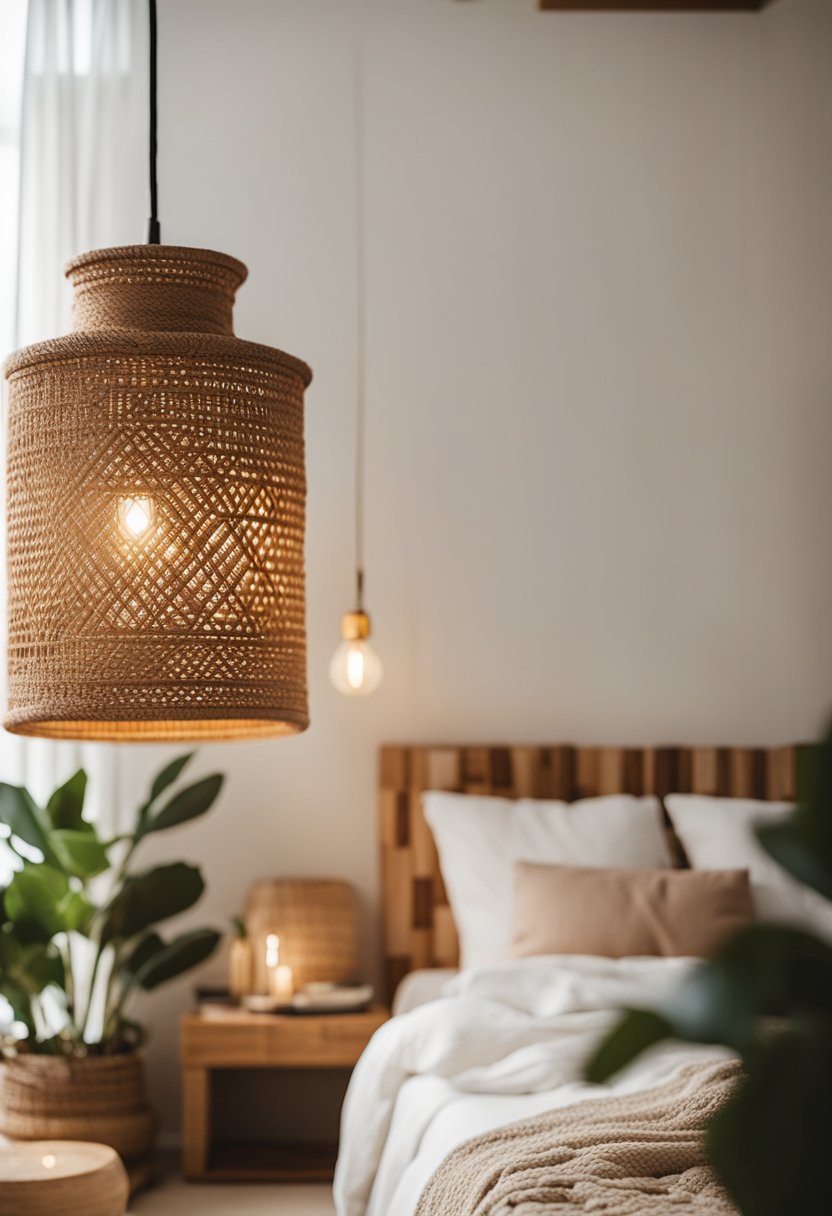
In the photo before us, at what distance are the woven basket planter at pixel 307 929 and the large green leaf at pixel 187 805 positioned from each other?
1.27 ft

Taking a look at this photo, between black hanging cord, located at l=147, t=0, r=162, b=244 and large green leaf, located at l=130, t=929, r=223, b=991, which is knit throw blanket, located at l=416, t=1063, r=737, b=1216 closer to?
black hanging cord, located at l=147, t=0, r=162, b=244

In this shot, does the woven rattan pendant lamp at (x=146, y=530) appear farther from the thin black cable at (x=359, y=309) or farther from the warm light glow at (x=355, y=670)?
the thin black cable at (x=359, y=309)

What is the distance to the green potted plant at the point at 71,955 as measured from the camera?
3.25 meters

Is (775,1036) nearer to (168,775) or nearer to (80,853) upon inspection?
(80,853)

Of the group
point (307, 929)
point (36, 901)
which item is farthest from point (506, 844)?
point (36, 901)

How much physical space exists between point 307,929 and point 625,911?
918 mm

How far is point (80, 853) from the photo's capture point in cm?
322

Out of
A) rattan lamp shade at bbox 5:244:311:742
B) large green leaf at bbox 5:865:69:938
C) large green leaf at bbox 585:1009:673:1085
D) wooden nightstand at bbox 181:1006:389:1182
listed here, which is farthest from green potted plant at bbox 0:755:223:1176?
large green leaf at bbox 585:1009:673:1085

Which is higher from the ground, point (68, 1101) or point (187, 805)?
point (187, 805)

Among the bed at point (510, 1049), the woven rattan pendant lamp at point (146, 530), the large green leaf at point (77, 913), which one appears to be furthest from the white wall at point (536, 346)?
the woven rattan pendant lamp at point (146, 530)

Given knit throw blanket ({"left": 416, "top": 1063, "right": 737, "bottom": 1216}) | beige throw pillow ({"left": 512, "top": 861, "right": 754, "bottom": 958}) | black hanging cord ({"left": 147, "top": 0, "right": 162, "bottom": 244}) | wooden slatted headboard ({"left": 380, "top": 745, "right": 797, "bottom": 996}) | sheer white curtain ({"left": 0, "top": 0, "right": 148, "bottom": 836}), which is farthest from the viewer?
sheer white curtain ({"left": 0, "top": 0, "right": 148, "bottom": 836})

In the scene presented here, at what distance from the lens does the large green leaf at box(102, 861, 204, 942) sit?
3383 millimetres

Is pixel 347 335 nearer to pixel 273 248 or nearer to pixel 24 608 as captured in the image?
pixel 273 248

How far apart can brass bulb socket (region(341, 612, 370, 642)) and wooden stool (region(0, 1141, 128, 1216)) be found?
143cm
